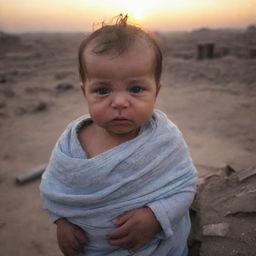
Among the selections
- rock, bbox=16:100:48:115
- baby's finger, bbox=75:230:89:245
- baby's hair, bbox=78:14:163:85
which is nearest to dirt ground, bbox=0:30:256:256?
rock, bbox=16:100:48:115

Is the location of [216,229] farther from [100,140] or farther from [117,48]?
[117,48]

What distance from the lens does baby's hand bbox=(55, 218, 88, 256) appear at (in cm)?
165

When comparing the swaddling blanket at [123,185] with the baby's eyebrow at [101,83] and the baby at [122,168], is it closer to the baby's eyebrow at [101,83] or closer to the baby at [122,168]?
the baby at [122,168]

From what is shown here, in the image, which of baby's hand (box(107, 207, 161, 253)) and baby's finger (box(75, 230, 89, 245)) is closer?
baby's hand (box(107, 207, 161, 253))

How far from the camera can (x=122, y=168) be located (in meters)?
1.56

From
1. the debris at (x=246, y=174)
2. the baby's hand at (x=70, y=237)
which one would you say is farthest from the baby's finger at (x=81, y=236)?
the debris at (x=246, y=174)

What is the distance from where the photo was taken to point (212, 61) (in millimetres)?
11680

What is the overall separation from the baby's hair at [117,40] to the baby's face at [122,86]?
26 mm

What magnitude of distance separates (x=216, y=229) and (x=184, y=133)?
3247 mm

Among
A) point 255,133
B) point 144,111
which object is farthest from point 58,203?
point 255,133

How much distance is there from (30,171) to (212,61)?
31.0 feet

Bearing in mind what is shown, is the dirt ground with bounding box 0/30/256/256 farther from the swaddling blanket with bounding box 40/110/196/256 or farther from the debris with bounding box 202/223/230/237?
the swaddling blanket with bounding box 40/110/196/256

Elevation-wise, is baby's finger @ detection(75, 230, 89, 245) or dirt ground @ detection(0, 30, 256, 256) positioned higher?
baby's finger @ detection(75, 230, 89, 245)

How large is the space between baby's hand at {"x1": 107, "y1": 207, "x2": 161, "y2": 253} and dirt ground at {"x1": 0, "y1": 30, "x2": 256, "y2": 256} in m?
0.47
